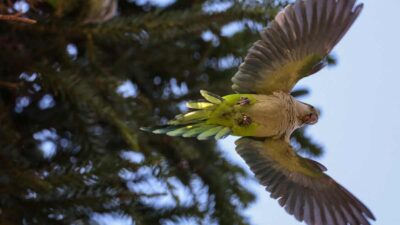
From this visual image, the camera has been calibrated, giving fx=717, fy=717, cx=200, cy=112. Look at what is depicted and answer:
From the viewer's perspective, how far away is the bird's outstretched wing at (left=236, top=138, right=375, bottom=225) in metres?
0.80

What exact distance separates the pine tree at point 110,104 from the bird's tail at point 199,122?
119 mm

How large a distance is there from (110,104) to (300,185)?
0.27m

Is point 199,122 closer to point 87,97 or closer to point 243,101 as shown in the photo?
point 243,101

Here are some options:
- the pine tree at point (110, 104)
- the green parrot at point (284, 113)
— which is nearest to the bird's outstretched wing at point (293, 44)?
the green parrot at point (284, 113)

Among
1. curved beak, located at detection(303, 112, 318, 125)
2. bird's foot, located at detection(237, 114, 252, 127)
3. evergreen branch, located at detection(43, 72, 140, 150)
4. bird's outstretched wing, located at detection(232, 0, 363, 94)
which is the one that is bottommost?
bird's foot, located at detection(237, 114, 252, 127)

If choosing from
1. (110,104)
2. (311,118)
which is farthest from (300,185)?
(110,104)

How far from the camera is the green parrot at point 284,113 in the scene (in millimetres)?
751

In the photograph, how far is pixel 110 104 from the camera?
0.92 meters

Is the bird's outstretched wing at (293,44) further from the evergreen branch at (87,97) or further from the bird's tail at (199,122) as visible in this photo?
the evergreen branch at (87,97)

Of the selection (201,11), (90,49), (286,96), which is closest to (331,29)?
(286,96)

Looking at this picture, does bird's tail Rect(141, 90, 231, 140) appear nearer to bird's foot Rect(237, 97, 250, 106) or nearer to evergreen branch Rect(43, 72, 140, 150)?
bird's foot Rect(237, 97, 250, 106)

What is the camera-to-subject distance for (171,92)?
3.51 ft

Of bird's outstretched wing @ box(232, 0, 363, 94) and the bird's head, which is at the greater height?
bird's outstretched wing @ box(232, 0, 363, 94)

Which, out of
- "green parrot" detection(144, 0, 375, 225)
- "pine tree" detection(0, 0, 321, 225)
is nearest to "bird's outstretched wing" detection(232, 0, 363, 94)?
"green parrot" detection(144, 0, 375, 225)
